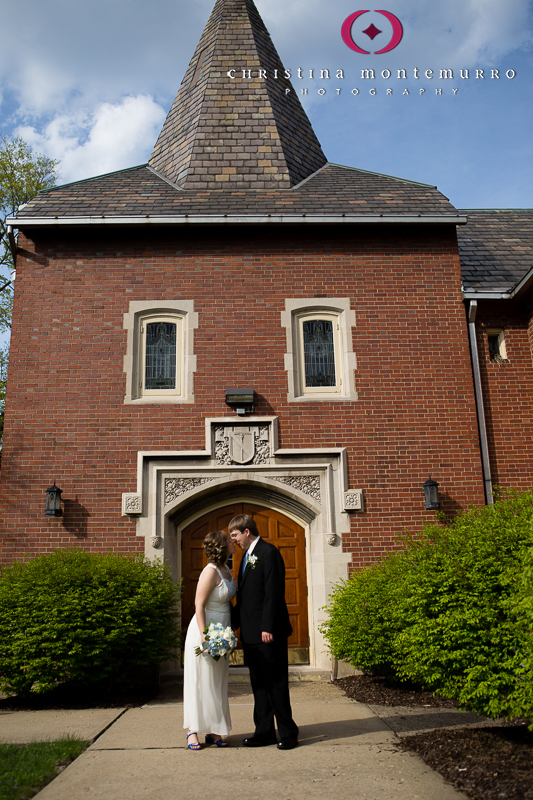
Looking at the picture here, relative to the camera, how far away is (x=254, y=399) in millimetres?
8852

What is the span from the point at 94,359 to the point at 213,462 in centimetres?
230

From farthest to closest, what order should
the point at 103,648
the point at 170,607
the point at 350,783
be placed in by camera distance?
the point at 170,607, the point at 103,648, the point at 350,783

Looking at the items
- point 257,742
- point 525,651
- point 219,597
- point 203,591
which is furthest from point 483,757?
point 203,591

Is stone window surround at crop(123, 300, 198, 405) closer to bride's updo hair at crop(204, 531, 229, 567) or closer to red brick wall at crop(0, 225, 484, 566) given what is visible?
red brick wall at crop(0, 225, 484, 566)

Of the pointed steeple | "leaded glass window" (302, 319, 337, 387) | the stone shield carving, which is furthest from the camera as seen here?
the pointed steeple

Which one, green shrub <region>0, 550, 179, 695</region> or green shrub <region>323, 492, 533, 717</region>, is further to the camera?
green shrub <region>0, 550, 179, 695</region>

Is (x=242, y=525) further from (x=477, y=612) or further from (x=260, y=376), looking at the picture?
(x=260, y=376)

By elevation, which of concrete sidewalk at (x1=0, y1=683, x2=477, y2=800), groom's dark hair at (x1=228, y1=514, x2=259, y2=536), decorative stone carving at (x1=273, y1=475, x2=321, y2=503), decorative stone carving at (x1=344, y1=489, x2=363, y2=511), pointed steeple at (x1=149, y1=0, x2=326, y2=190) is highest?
pointed steeple at (x1=149, y1=0, x2=326, y2=190)

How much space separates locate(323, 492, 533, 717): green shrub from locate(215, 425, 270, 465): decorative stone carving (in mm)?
2984

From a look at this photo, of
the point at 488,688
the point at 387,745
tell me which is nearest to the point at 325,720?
the point at 387,745

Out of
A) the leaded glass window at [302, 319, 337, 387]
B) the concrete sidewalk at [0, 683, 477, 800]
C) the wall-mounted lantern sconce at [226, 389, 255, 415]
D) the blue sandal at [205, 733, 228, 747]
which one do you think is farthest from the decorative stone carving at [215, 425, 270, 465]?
the blue sandal at [205, 733, 228, 747]

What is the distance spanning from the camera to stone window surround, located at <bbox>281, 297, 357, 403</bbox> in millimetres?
8992

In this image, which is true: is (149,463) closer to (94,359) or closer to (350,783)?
(94,359)

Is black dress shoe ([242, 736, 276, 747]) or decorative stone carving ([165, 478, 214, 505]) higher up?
decorative stone carving ([165, 478, 214, 505])
